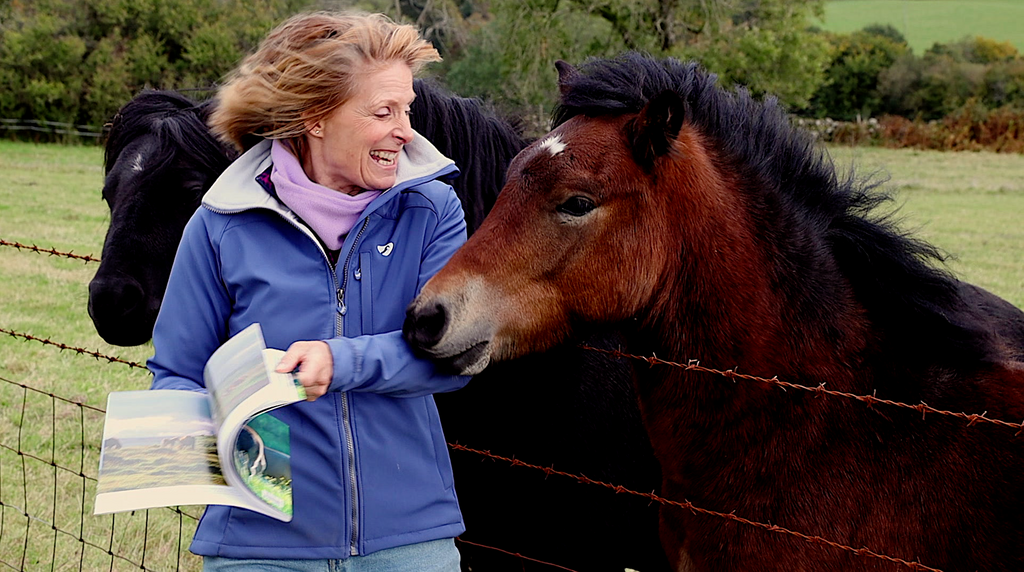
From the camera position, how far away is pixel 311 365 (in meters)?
1.92

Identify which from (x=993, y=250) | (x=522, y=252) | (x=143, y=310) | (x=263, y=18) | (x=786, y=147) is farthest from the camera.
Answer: (x=263, y=18)

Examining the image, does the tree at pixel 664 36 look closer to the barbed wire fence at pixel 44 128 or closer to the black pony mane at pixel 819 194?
the barbed wire fence at pixel 44 128

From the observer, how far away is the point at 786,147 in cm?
269

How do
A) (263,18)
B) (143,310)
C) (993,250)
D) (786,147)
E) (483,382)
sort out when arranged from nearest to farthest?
(786,147) < (483,382) < (143,310) < (993,250) < (263,18)

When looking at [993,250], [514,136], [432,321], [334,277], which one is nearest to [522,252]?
[432,321]

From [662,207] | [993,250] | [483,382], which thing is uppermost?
[662,207]

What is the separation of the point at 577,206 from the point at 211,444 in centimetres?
109

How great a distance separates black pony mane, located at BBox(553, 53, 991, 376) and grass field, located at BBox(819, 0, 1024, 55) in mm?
53766

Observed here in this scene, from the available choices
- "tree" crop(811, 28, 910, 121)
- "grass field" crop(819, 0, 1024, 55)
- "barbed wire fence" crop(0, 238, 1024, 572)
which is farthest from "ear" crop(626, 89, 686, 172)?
"grass field" crop(819, 0, 1024, 55)

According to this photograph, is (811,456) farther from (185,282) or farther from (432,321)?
(185,282)

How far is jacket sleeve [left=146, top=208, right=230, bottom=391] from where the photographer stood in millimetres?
2160

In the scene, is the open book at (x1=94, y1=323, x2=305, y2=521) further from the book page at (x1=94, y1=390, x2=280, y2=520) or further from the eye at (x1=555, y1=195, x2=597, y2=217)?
the eye at (x1=555, y1=195, x2=597, y2=217)

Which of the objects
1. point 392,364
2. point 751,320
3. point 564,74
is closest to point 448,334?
point 392,364

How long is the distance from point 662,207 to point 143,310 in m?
2.15
